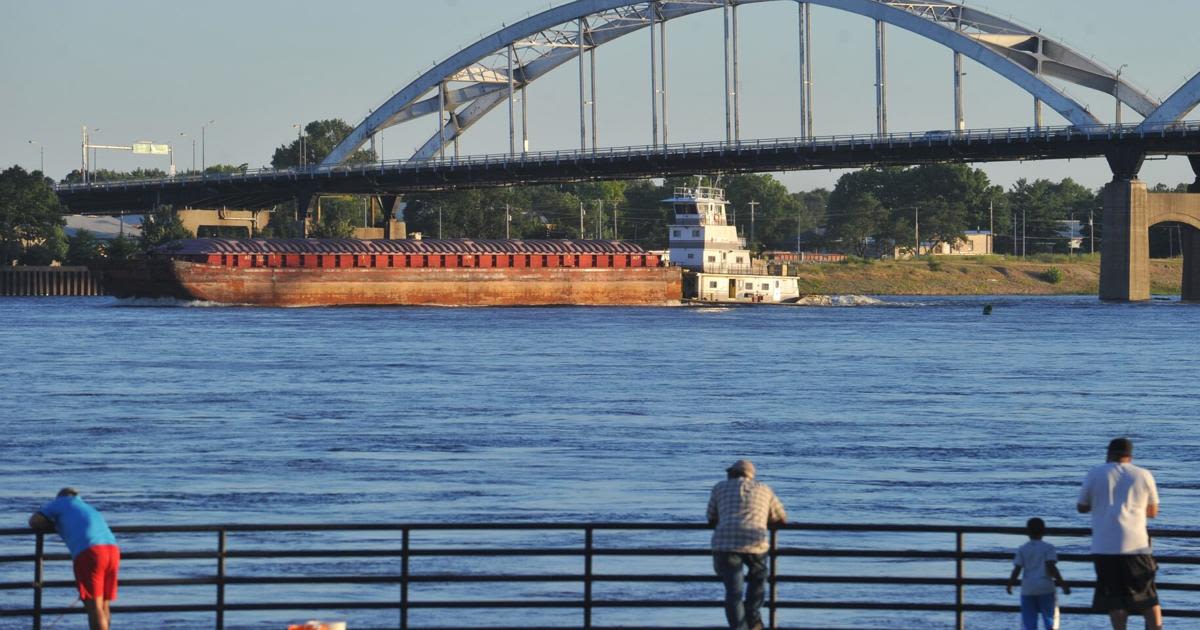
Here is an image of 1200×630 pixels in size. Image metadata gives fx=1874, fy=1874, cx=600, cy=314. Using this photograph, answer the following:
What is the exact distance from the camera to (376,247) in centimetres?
13125

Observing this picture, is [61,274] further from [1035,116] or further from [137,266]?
[1035,116]

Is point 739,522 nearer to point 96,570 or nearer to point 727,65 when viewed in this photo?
point 96,570

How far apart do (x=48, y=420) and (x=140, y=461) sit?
9.84 m

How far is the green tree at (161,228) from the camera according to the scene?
164 m

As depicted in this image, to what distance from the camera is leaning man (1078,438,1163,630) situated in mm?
15719

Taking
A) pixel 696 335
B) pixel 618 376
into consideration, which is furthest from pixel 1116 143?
pixel 618 376

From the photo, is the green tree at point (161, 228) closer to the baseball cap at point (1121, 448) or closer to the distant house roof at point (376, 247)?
the distant house roof at point (376, 247)

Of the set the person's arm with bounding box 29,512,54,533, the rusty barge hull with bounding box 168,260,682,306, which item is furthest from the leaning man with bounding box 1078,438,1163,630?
the rusty barge hull with bounding box 168,260,682,306

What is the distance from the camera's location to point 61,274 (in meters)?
162

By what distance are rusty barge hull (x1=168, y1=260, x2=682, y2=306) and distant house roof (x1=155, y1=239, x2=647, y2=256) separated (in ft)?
5.24

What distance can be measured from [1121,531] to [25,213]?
527ft

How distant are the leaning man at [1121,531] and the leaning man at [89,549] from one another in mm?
8419

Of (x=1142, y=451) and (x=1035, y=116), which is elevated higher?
(x=1035, y=116)

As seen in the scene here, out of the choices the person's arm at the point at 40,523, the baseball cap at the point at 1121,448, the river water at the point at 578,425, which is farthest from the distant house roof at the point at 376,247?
the baseball cap at the point at 1121,448
